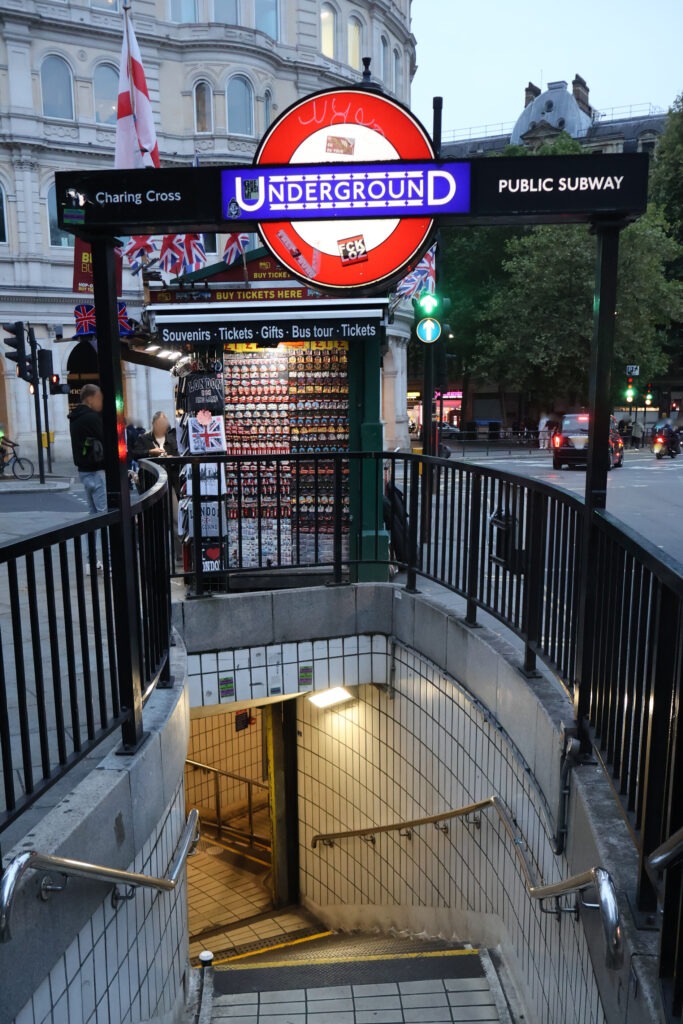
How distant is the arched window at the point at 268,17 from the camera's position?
112 feet

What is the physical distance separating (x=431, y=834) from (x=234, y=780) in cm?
527

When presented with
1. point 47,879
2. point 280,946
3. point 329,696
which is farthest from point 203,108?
point 47,879

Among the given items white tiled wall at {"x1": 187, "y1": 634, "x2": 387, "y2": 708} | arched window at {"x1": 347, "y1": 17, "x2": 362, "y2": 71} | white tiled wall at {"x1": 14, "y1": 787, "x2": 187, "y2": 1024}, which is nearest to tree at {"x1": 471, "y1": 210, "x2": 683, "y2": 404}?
arched window at {"x1": 347, "y1": 17, "x2": 362, "y2": 71}

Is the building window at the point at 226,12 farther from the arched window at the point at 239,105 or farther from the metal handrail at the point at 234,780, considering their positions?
the metal handrail at the point at 234,780

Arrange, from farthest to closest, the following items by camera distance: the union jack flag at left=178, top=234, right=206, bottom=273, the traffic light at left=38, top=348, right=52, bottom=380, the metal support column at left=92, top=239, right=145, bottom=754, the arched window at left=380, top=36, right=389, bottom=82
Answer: the arched window at left=380, top=36, right=389, bottom=82, the traffic light at left=38, top=348, right=52, bottom=380, the union jack flag at left=178, top=234, right=206, bottom=273, the metal support column at left=92, top=239, right=145, bottom=754

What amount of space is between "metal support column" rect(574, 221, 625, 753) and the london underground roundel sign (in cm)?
74

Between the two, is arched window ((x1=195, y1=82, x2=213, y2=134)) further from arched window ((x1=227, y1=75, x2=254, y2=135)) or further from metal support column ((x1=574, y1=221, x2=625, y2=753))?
metal support column ((x1=574, y1=221, x2=625, y2=753))

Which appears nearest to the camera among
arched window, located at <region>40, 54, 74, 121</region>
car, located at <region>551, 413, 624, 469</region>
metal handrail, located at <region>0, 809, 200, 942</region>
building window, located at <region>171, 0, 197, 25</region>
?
metal handrail, located at <region>0, 809, 200, 942</region>

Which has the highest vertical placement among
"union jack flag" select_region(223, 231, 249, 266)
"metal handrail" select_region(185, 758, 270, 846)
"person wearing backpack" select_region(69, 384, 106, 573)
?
"union jack flag" select_region(223, 231, 249, 266)

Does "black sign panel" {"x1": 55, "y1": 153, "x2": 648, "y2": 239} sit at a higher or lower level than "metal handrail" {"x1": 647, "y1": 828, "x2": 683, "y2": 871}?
higher

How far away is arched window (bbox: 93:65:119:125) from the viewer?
31406 mm

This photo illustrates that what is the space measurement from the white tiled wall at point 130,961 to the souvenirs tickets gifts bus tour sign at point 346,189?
107 inches

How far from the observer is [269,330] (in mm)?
7160

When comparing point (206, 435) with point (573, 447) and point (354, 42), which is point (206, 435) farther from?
point (354, 42)
